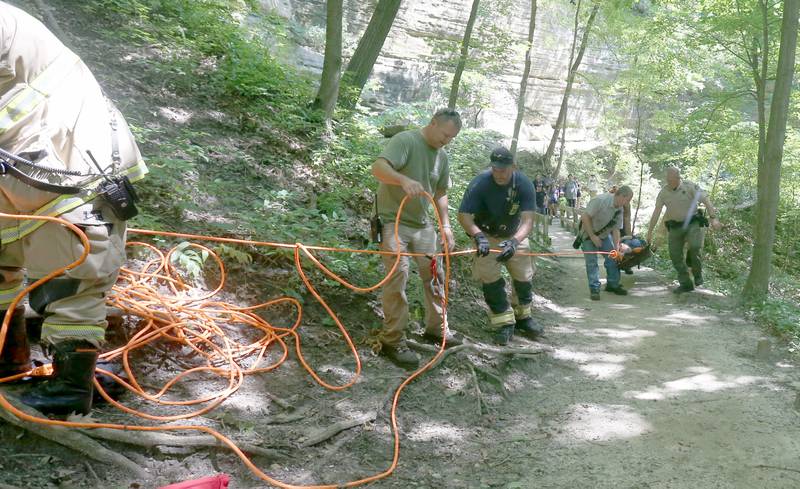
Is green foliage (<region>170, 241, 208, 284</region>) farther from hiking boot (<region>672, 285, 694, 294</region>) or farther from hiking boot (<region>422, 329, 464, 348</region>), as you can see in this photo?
hiking boot (<region>672, 285, 694, 294</region>)

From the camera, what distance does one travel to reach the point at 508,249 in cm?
503

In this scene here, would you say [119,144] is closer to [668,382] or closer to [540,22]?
[668,382]

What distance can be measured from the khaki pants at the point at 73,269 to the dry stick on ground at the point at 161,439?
0.44 m

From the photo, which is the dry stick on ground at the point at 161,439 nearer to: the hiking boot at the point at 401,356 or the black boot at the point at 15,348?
the black boot at the point at 15,348

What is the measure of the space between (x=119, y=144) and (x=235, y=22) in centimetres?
902

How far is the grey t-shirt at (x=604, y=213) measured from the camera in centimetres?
A: 817

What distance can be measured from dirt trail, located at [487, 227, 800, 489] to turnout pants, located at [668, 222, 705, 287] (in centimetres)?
138

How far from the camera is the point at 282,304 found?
4.36m

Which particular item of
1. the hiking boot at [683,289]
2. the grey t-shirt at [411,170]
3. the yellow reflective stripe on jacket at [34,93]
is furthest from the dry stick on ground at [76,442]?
the hiking boot at [683,289]

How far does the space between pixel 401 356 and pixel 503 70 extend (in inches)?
989

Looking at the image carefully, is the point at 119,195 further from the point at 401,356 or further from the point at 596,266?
the point at 596,266

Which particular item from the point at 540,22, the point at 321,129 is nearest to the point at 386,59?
the point at 540,22

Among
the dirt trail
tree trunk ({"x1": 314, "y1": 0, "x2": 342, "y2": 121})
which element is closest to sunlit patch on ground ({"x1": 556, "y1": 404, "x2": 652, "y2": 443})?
the dirt trail

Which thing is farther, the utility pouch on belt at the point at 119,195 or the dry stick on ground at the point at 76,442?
the utility pouch on belt at the point at 119,195
